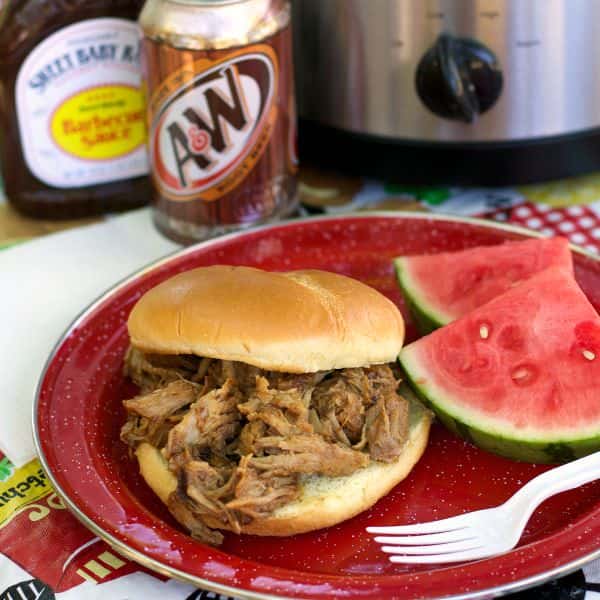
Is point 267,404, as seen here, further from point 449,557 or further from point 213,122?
point 213,122

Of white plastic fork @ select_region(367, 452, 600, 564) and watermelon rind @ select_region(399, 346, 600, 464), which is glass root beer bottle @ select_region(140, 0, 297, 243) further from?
white plastic fork @ select_region(367, 452, 600, 564)

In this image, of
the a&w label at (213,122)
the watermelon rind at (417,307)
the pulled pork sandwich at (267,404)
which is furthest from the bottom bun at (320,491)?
the a&w label at (213,122)

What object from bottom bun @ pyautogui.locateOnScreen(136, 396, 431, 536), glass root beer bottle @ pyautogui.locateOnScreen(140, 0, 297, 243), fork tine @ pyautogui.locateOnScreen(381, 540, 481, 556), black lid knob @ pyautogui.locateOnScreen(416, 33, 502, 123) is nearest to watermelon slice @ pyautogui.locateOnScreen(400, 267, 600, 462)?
bottom bun @ pyautogui.locateOnScreen(136, 396, 431, 536)

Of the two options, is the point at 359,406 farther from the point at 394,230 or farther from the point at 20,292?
the point at 20,292

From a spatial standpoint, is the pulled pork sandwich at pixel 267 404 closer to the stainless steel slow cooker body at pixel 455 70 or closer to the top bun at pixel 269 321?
the top bun at pixel 269 321

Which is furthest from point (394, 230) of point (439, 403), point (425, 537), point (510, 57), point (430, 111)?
point (425, 537)

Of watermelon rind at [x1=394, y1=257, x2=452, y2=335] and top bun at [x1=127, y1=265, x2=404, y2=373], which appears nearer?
top bun at [x1=127, y1=265, x2=404, y2=373]
